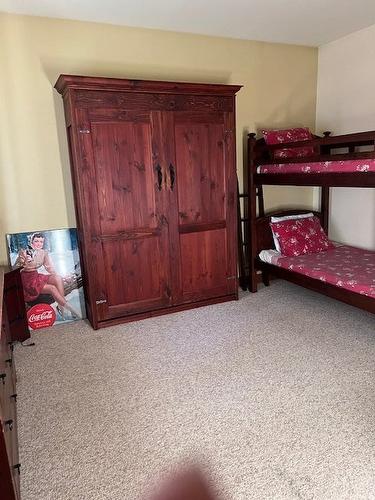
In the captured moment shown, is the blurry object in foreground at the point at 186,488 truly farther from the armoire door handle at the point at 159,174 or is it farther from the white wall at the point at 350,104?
the white wall at the point at 350,104

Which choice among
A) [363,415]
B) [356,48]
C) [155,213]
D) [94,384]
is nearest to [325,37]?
[356,48]

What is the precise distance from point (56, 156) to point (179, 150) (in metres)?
0.99

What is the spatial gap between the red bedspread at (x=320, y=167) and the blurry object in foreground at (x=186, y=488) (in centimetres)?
203

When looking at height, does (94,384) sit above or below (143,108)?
below

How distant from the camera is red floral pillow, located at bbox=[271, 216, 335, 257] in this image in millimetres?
3502

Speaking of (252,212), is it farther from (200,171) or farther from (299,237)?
(200,171)

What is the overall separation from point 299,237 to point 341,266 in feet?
2.02

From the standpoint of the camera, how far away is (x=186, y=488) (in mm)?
1491

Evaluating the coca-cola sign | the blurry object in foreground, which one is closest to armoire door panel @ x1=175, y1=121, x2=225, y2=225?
the coca-cola sign

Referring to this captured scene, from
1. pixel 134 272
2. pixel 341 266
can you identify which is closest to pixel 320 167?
Answer: pixel 341 266

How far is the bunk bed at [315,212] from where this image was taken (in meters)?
2.55

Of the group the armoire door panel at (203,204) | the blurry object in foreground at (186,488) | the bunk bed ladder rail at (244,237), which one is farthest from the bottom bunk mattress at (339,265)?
the blurry object in foreground at (186,488)

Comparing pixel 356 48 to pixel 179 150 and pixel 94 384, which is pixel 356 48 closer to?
pixel 179 150

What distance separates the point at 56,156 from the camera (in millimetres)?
2986
